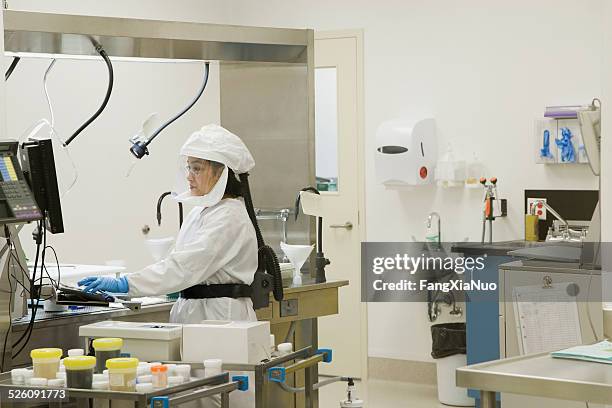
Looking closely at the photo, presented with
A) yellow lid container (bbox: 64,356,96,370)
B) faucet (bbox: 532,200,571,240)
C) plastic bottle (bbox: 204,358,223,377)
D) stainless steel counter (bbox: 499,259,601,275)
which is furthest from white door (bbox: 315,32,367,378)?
yellow lid container (bbox: 64,356,96,370)

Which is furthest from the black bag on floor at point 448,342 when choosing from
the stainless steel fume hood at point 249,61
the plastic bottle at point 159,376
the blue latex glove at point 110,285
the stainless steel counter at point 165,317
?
the plastic bottle at point 159,376

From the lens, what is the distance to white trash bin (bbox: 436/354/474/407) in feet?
18.7

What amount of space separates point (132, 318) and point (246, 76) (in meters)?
1.63

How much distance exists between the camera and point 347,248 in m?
6.56

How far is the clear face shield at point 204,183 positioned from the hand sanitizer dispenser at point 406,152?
233 cm

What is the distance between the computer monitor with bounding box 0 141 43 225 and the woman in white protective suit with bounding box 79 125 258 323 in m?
0.67

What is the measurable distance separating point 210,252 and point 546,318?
205 cm

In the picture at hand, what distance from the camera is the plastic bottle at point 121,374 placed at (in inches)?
105

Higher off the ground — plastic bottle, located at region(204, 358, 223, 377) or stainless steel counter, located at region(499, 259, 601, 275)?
stainless steel counter, located at region(499, 259, 601, 275)

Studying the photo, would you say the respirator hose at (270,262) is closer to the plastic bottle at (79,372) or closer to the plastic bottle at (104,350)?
the plastic bottle at (104,350)

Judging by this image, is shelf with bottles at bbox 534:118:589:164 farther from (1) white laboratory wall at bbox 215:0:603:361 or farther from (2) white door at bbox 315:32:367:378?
(2) white door at bbox 315:32:367:378

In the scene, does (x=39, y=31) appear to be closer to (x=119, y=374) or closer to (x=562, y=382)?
(x=119, y=374)

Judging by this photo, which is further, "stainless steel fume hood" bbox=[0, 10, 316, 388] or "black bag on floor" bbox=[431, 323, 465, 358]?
"black bag on floor" bbox=[431, 323, 465, 358]

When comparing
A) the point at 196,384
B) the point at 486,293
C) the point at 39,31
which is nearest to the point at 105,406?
the point at 196,384
